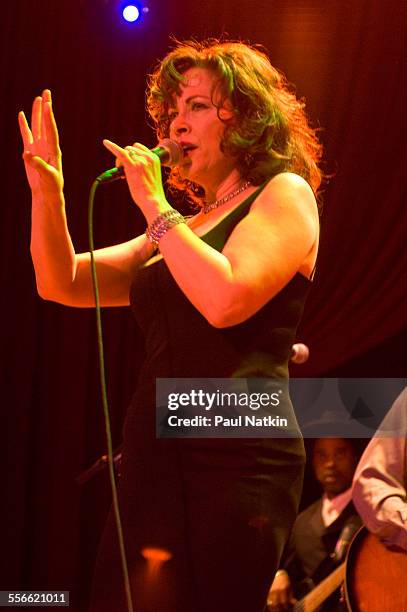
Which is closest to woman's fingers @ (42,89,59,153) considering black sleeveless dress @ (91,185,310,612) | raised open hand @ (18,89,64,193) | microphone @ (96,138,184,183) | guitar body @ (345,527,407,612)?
raised open hand @ (18,89,64,193)

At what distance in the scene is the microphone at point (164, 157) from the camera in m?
1.31

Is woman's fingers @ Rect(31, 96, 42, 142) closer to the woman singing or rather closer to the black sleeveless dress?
the woman singing

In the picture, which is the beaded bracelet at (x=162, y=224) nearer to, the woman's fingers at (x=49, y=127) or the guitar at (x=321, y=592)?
the woman's fingers at (x=49, y=127)

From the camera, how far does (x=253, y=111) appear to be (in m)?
1.38

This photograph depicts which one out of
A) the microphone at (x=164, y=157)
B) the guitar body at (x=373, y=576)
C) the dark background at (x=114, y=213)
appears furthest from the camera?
the dark background at (x=114, y=213)

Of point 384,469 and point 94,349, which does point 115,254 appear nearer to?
point 384,469

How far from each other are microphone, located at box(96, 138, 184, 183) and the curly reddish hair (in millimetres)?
70

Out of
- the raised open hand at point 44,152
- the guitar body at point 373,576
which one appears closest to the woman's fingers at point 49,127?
the raised open hand at point 44,152

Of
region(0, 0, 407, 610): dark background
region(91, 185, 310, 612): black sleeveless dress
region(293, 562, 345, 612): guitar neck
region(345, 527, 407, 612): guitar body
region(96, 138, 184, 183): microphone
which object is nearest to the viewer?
region(91, 185, 310, 612): black sleeveless dress

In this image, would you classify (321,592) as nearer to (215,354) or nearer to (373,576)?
(373,576)

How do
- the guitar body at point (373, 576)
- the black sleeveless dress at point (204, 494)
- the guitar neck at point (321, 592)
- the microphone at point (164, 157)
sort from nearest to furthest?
1. the black sleeveless dress at point (204, 494)
2. the microphone at point (164, 157)
3. the guitar body at point (373, 576)
4. the guitar neck at point (321, 592)

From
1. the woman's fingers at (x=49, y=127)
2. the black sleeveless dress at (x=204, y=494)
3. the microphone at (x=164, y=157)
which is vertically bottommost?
the black sleeveless dress at (x=204, y=494)

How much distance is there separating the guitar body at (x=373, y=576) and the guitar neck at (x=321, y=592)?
76 millimetres

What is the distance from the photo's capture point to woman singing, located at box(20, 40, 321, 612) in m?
1.14
